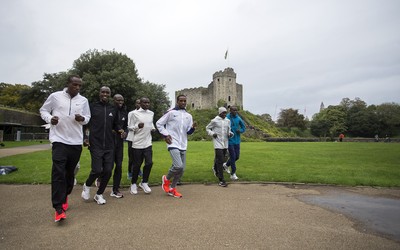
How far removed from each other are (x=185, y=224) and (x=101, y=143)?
8.47ft

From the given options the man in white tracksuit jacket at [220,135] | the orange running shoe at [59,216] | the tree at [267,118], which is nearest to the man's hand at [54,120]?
the orange running shoe at [59,216]

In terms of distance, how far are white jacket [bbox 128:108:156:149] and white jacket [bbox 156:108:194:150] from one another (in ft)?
1.27

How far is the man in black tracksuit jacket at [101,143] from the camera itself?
5621 mm

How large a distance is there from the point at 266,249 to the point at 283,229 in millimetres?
829

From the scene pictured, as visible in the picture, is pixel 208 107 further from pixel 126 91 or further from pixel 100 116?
pixel 100 116

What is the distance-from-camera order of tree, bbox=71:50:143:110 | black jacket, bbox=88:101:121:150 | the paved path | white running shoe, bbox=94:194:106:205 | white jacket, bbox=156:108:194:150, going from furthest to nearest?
1. tree, bbox=71:50:143:110
2. white jacket, bbox=156:108:194:150
3. black jacket, bbox=88:101:121:150
4. white running shoe, bbox=94:194:106:205
5. the paved path

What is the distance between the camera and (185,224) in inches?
168

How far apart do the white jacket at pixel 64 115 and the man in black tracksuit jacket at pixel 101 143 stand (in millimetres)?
689

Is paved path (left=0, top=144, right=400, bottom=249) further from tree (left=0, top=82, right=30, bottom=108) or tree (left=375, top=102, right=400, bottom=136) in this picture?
tree (left=375, top=102, right=400, bottom=136)

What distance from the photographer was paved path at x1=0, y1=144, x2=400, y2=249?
11.7ft

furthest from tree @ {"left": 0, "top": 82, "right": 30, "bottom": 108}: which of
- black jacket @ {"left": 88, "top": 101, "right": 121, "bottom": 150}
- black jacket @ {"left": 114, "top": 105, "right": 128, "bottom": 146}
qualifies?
black jacket @ {"left": 88, "top": 101, "right": 121, "bottom": 150}

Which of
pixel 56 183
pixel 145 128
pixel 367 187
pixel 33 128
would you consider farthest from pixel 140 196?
pixel 33 128

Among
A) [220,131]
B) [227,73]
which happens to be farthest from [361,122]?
[220,131]

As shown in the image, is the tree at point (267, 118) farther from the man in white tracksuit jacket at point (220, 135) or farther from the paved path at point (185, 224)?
the paved path at point (185, 224)
